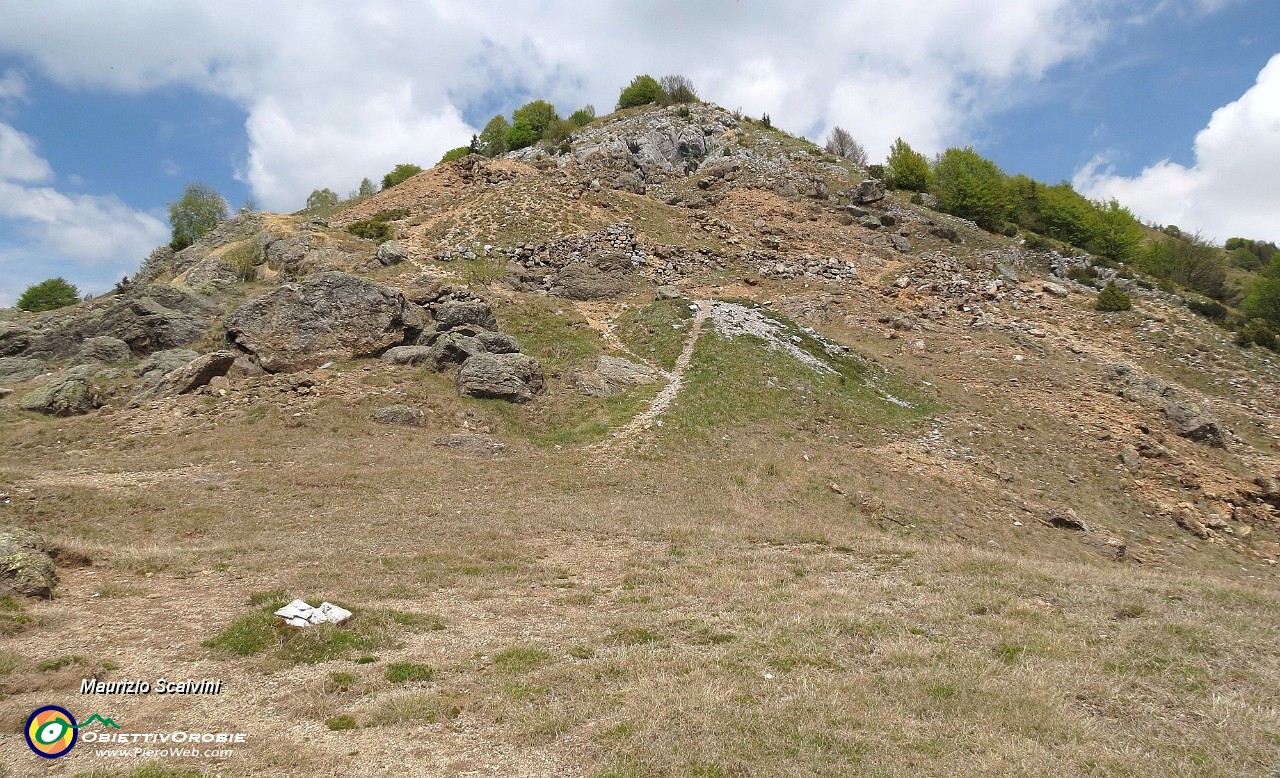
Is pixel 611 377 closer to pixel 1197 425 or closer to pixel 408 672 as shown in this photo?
pixel 408 672

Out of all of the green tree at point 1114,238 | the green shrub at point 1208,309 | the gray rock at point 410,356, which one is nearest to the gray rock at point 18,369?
the gray rock at point 410,356

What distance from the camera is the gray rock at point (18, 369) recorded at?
113ft

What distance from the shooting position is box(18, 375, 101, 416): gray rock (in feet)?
90.2

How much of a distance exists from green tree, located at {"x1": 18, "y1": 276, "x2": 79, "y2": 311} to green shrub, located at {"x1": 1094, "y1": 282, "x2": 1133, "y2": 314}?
311ft

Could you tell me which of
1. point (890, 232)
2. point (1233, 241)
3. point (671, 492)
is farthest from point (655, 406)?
point (1233, 241)

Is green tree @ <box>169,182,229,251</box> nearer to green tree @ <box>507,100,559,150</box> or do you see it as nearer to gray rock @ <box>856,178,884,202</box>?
green tree @ <box>507,100,559,150</box>

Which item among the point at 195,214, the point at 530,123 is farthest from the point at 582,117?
the point at 195,214

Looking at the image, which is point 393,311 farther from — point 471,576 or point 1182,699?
point 1182,699

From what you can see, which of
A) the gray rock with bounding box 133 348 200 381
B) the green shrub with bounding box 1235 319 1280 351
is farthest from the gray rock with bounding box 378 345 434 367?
the green shrub with bounding box 1235 319 1280 351

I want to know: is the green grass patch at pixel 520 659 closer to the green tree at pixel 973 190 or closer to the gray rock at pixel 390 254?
the gray rock at pixel 390 254

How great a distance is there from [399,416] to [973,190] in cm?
5936

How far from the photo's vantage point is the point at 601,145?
65.5 m

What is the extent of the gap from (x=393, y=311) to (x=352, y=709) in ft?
88.7

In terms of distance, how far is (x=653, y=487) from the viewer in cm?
2230
